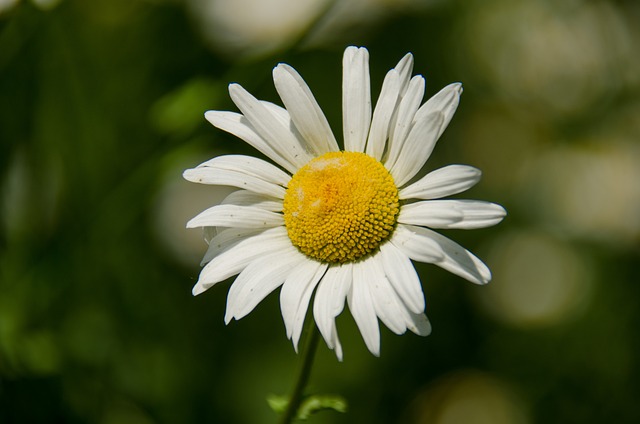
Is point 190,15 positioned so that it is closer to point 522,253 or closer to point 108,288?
point 108,288

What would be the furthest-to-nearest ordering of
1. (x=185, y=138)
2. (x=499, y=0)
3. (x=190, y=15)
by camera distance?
(x=499, y=0), (x=190, y=15), (x=185, y=138)

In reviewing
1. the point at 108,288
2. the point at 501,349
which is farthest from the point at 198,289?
the point at 501,349

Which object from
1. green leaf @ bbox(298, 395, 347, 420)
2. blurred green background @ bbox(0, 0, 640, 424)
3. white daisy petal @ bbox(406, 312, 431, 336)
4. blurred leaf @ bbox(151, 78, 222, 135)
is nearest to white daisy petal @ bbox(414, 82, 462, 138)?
white daisy petal @ bbox(406, 312, 431, 336)

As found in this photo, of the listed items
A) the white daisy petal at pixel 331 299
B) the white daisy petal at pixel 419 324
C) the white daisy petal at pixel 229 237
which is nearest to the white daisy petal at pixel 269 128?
the white daisy petal at pixel 229 237

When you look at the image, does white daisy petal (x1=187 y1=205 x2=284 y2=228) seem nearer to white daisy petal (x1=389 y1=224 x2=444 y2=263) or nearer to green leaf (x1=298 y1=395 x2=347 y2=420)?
white daisy petal (x1=389 y1=224 x2=444 y2=263)

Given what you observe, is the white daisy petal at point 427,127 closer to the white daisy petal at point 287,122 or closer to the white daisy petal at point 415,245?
the white daisy petal at point 415,245

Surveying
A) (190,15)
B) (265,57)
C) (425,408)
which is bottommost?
(425,408)

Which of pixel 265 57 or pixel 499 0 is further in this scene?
pixel 499 0

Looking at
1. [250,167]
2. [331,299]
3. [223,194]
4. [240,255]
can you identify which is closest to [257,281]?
[240,255]
